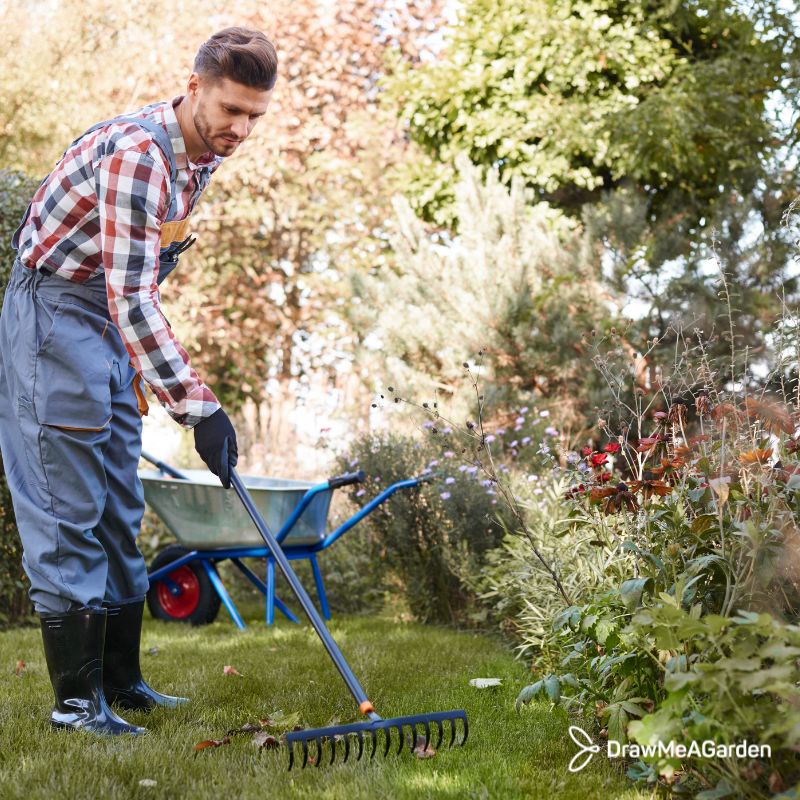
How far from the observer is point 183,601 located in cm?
449

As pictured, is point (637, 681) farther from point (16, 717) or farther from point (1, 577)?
point (1, 577)

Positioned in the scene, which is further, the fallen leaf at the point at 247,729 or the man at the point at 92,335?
the fallen leaf at the point at 247,729

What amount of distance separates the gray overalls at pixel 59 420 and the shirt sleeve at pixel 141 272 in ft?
0.41

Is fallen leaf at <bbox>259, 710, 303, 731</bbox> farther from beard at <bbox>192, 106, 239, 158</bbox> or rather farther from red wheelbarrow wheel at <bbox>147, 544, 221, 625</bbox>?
red wheelbarrow wheel at <bbox>147, 544, 221, 625</bbox>

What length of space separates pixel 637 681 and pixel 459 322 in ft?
13.7

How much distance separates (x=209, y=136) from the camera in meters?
2.30

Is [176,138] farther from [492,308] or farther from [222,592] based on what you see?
[492,308]

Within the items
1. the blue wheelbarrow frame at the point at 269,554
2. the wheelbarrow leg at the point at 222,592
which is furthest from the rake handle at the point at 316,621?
the wheelbarrow leg at the point at 222,592

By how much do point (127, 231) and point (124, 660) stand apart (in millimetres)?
1148

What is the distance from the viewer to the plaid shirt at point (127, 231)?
2.18 m

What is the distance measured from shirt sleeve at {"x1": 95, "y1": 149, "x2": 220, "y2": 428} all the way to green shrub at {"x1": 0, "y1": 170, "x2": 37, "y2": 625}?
1911 millimetres

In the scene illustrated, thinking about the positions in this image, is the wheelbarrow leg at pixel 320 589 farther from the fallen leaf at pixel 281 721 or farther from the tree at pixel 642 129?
the tree at pixel 642 129

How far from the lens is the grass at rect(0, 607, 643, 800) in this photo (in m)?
1.90

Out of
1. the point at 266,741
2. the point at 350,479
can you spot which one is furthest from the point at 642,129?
the point at 266,741
